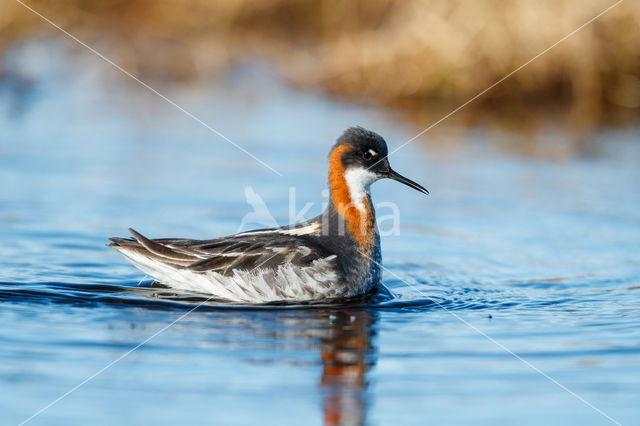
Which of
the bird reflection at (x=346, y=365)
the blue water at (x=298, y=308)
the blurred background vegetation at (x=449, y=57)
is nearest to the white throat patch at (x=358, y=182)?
the blue water at (x=298, y=308)

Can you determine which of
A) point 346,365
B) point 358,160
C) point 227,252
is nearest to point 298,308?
point 227,252

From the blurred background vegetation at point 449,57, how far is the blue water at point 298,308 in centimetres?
95

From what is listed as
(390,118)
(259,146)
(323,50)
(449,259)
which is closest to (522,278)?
(449,259)

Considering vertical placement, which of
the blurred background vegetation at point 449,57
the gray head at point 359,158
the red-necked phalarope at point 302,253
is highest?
the blurred background vegetation at point 449,57

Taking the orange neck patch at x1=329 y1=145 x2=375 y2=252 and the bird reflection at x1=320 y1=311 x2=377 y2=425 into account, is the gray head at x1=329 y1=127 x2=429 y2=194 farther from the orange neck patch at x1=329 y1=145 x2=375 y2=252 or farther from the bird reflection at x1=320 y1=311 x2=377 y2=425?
the bird reflection at x1=320 y1=311 x2=377 y2=425

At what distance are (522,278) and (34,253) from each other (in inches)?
172

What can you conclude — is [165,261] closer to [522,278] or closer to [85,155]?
[522,278]

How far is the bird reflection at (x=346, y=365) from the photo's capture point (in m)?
5.59

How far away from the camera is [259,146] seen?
13203mm

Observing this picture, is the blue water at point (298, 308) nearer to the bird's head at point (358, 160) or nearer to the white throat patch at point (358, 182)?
the white throat patch at point (358, 182)

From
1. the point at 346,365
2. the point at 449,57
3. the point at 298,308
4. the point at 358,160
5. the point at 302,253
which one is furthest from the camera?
the point at 449,57

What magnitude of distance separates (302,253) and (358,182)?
2.92 feet

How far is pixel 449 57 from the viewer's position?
1581 cm

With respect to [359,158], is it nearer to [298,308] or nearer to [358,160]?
[358,160]
